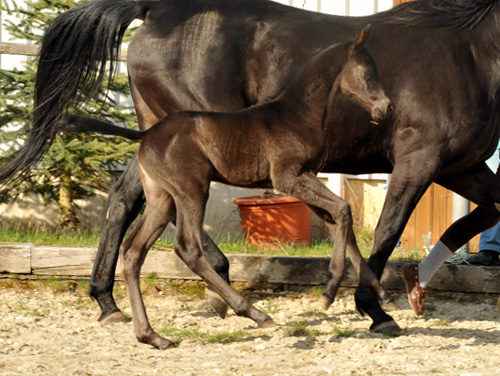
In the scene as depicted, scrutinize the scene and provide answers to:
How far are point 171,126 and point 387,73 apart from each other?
4.65 ft

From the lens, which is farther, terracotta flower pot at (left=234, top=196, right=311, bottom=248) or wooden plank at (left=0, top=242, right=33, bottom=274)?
terracotta flower pot at (left=234, top=196, right=311, bottom=248)

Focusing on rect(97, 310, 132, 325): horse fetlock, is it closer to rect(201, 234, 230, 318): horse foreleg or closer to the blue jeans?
rect(201, 234, 230, 318): horse foreleg

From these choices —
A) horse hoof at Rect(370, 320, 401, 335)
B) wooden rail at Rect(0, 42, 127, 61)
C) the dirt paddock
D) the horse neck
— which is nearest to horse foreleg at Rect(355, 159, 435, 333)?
horse hoof at Rect(370, 320, 401, 335)

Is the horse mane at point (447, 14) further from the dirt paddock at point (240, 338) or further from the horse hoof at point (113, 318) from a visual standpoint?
the horse hoof at point (113, 318)

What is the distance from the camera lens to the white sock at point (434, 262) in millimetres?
4845

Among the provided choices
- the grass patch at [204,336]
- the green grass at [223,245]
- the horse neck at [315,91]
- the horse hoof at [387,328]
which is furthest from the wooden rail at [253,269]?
the horse neck at [315,91]

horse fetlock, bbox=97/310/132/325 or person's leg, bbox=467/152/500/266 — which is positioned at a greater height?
person's leg, bbox=467/152/500/266

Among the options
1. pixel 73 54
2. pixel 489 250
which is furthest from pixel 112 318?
pixel 489 250

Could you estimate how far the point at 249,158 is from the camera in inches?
151

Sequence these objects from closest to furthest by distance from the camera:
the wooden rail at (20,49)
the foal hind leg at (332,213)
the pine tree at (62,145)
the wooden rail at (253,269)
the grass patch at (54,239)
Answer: the foal hind leg at (332,213)
the wooden rail at (253,269)
the grass patch at (54,239)
the wooden rail at (20,49)
the pine tree at (62,145)

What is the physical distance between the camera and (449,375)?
326 centimetres

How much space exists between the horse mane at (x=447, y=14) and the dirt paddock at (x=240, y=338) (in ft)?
5.81

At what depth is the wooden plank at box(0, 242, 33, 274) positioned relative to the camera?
559 centimetres

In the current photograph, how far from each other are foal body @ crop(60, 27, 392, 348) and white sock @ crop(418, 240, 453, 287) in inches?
45.1
